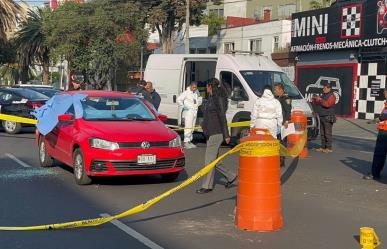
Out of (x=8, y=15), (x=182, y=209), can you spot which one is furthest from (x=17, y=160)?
(x=8, y=15)

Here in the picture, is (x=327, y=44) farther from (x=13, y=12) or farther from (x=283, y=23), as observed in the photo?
(x=13, y=12)

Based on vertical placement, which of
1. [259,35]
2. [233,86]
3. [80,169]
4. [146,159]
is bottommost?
[80,169]

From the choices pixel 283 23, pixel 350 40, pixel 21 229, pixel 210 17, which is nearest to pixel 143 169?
pixel 21 229

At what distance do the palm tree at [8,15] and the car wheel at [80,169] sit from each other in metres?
20.6

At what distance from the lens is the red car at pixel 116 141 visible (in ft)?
31.1

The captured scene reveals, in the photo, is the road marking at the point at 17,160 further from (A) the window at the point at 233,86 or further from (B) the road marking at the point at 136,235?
(A) the window at the point at 233,86

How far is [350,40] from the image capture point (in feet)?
95.1

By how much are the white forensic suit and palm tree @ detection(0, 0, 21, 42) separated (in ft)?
52.2

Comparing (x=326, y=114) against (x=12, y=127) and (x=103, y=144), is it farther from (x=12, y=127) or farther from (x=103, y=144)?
(x=12, y=127)

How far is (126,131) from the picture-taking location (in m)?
9.76

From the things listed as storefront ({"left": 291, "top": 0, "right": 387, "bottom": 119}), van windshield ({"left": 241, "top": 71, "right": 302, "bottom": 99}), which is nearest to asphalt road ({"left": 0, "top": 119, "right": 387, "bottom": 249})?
van windshield ({"left": 241, "top": 71, "right": 302, "bottom": 99})

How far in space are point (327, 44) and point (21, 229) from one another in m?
25.8

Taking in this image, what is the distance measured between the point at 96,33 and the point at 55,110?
109 ft

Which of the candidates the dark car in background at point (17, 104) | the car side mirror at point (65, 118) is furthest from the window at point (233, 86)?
the dark car in background at point (17, 104)
